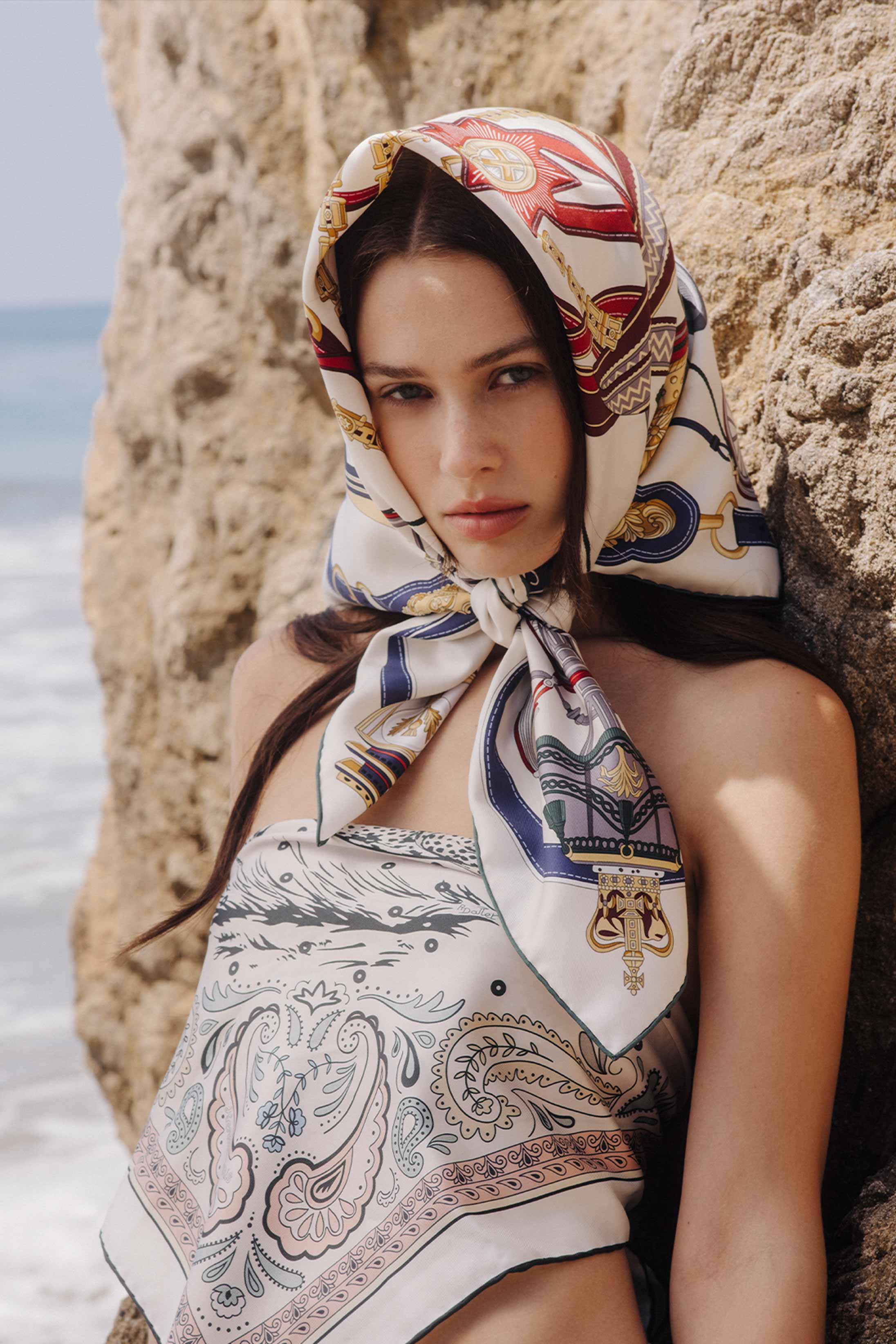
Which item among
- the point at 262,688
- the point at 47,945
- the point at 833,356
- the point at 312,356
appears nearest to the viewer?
the point at 833,356

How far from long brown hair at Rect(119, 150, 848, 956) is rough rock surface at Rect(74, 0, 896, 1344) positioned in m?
0.12

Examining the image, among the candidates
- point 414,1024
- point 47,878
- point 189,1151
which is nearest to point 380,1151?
point 414,1024

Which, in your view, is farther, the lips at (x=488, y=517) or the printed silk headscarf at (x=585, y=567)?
the lips at (x=488, y=517)

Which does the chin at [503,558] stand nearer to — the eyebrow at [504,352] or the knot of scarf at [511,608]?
the knot of scarf at [511,608]

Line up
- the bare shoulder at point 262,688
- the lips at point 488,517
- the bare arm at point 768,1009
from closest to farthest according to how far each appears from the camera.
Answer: the bare arm at point 768,1009
the lips at point 488,517
the bare shoulder at point 262,688

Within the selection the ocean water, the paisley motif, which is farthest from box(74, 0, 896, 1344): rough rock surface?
the ocean water

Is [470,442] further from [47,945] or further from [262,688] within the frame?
[47,945]

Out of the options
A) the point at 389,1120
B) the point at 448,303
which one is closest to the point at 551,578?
the point at 448,303

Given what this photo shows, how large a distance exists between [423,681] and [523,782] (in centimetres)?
25

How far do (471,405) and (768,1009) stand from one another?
755mm

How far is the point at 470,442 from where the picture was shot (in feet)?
4.84

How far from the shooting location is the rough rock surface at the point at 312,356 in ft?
5.17

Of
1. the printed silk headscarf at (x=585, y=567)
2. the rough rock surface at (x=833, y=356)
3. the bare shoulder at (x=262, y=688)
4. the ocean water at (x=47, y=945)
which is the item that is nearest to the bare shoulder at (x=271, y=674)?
the bare shoulder at (x=262, y=688)

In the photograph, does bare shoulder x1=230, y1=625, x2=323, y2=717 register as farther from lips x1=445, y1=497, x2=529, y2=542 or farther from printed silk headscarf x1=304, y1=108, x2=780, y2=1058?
lips x1=445, y1=497, x2=529, y2=542
